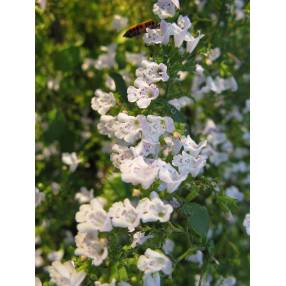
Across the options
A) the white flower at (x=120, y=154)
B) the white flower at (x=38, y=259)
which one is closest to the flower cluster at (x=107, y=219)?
the white flower at (x=120, y=154)

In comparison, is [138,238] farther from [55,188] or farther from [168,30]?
[55,188]

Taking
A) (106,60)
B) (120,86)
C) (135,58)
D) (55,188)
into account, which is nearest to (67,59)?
(106,60)

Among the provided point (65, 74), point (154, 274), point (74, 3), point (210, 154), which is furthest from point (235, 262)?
point (74, 3)

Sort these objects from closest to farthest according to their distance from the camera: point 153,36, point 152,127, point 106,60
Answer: point 152,127
point 153,36
point 106,60

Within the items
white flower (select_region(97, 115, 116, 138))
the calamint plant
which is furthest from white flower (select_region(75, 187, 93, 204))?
white flower (select_region(97, 115, 116, 138))

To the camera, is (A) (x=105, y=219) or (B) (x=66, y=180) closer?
(A) (x=105, y=219)

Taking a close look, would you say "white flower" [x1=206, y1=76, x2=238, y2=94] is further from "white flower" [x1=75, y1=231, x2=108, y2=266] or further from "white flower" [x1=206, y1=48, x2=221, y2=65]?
"white flower" [x1=75, y1=231, x2=108, y2=266]
